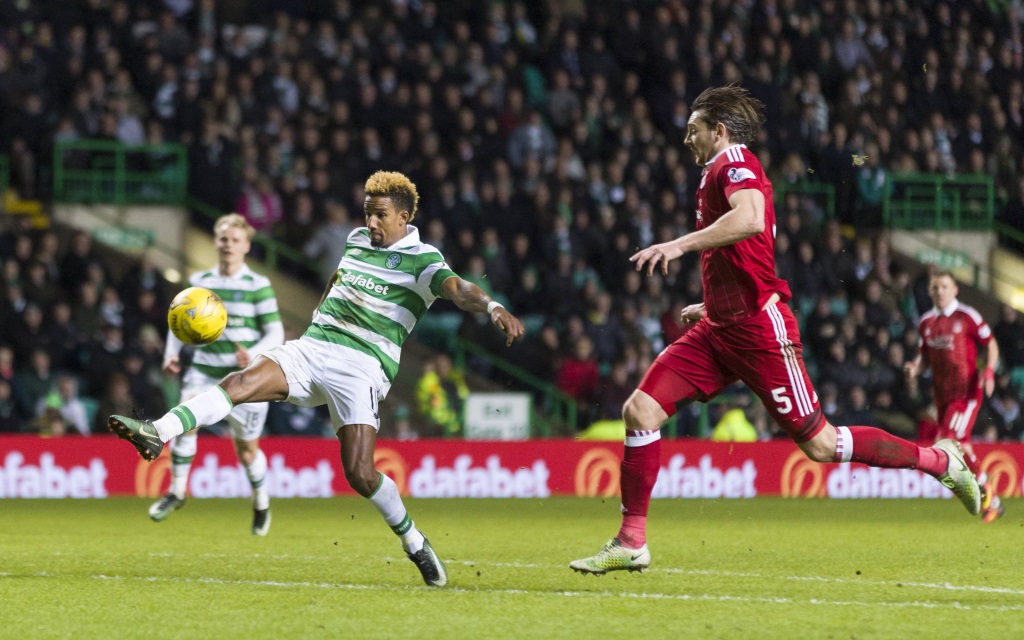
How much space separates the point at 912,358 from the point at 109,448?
382 inches

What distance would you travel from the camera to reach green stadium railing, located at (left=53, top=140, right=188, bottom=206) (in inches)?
677

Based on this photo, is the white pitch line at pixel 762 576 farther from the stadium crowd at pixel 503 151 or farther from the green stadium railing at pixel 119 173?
the green stadium railing at pixel 119 173

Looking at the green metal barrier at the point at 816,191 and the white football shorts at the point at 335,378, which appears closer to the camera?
the white football shorts at the point at 335,378

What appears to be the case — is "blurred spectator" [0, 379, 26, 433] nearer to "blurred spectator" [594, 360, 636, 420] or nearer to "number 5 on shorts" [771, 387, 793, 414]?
"blurred spectator" [594, 360, 636, 420]

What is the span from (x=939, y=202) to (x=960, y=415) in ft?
27.0

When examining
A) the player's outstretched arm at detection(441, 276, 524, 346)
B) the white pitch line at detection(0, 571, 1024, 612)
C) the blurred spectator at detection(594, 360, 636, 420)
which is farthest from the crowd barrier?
the player's outstretched arm at detection(441, 276, 524, 346)

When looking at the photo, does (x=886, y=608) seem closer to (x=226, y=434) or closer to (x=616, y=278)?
(x=226, y=434)

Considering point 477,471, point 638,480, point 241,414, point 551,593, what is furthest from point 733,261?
point 477,471

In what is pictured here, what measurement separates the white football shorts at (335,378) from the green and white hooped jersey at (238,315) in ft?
11.6

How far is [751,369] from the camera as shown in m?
7.39

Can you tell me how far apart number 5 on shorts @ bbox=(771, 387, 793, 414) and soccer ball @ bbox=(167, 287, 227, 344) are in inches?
122

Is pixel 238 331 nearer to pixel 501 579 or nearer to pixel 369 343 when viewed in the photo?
pixel 369 343

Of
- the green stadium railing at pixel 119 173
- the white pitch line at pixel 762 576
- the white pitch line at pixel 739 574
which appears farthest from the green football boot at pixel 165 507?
the green stadium railing at pixel 119 173

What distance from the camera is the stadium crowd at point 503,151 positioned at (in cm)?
1684
